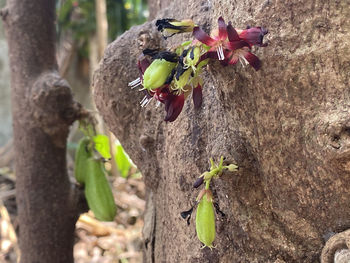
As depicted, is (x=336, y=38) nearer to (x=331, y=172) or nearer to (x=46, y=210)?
(x=331, y=172)

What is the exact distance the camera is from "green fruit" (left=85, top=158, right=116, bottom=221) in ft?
4.02

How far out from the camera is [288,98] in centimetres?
60

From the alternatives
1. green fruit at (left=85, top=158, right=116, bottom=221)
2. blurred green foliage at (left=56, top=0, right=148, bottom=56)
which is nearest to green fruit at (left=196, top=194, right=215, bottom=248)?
green fruit at (left=85, top=158, right=116, bottom=221)

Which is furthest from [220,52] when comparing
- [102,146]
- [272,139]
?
[102,146]

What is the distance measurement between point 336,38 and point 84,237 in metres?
2.07

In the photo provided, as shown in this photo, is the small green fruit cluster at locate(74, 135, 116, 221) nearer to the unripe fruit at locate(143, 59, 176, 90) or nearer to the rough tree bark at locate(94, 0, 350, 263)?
the rough tree bark at locate(94, 0, 350, 263)

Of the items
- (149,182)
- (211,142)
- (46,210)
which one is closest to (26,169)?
(46,210)

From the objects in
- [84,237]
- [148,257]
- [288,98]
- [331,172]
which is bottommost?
[84,237]

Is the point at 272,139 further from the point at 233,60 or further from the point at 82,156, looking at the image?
the point at 82,156

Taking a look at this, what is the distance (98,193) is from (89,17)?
2.50 metres

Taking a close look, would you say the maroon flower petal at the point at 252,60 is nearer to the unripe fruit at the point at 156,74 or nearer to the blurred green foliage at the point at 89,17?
the unripe fruit at the point at 156,74

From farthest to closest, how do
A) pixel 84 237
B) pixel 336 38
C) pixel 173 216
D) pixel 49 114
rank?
pixel 84 237 < pixel 49 114 < pixel 173 216 < pixel 336 38

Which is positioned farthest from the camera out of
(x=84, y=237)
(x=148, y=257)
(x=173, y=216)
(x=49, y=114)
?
(x=84, y=237)

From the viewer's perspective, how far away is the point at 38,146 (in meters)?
1.25
